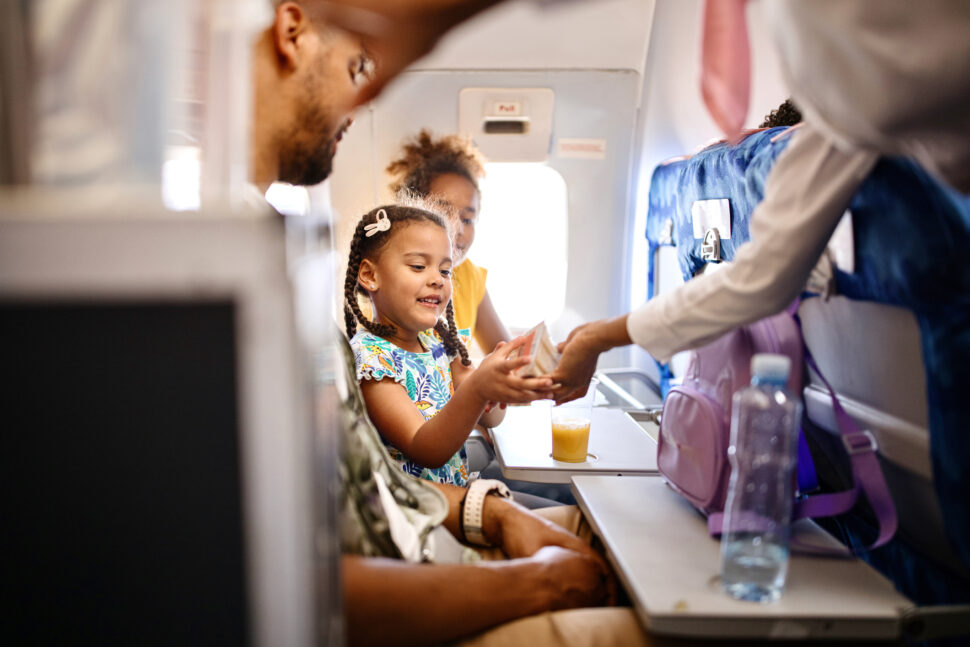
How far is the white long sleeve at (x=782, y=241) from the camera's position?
102 centimetres

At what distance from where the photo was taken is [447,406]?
1.72 metres

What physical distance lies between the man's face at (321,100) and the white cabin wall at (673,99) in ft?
4.53

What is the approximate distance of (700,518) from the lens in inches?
55.7

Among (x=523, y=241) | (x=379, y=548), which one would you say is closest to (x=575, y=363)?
(x=379, y=548)

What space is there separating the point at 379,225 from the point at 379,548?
3.92 feet

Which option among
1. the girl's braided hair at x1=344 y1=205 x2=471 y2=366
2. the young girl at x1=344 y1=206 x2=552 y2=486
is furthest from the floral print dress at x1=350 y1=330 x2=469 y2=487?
the girl's braided hair at x1=344 y1=205 x2=471 y2=366

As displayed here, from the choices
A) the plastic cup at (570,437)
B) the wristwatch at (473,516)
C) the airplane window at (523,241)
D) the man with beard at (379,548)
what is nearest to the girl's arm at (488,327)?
the airplane window at (523,241)

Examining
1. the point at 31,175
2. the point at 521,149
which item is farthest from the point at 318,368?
the point at 521,149

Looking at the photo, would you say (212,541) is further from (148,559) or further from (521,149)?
(521,149)

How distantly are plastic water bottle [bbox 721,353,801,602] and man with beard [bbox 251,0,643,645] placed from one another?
19 cm

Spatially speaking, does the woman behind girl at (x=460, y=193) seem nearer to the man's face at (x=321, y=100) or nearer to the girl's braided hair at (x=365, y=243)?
the girl's braided hair at (x=365, y=243)

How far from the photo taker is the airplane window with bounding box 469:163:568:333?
3.56 m

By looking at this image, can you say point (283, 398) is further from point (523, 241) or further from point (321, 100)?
point (523, 241)

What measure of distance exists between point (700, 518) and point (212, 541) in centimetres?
103
